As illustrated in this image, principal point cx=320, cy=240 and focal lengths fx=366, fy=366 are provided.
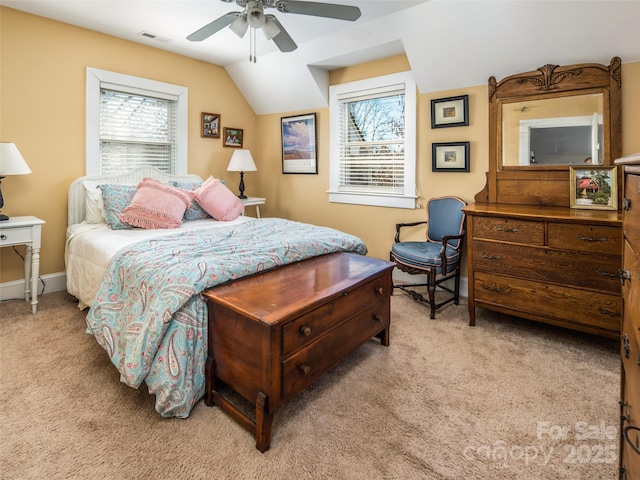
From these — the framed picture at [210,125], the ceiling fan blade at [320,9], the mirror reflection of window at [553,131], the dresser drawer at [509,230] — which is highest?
the ceiling fan blade at [320,9]

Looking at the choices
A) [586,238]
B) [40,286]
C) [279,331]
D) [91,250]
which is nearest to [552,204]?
[586,238]

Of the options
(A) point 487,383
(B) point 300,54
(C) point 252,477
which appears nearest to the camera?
(C) point 252,477

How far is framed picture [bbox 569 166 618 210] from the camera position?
2609mm

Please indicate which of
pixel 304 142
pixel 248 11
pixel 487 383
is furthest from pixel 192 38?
pixel 487 383

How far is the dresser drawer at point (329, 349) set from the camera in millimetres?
1641

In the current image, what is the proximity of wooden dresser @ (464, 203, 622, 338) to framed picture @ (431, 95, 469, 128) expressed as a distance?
39.4 inches

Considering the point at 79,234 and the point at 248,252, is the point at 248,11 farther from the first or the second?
the point at 79,234

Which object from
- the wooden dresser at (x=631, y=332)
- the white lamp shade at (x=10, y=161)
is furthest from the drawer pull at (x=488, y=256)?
the white lamp shade at (x=10, y=161)

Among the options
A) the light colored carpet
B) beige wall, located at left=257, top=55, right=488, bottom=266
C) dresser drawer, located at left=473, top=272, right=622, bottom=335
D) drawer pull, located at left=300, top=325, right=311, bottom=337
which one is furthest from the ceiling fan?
the light colored carpet

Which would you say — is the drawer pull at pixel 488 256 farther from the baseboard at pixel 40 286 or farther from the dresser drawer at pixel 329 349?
the baseboard at pixel 40 286

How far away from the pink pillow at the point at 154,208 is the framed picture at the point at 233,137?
5.39 feet

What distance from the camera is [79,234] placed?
119 inches

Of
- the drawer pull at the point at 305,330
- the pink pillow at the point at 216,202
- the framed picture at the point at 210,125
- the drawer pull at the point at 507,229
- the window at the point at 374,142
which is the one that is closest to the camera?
the drawer pull at the point at 305,330

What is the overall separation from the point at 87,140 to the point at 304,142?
2.33 metres
